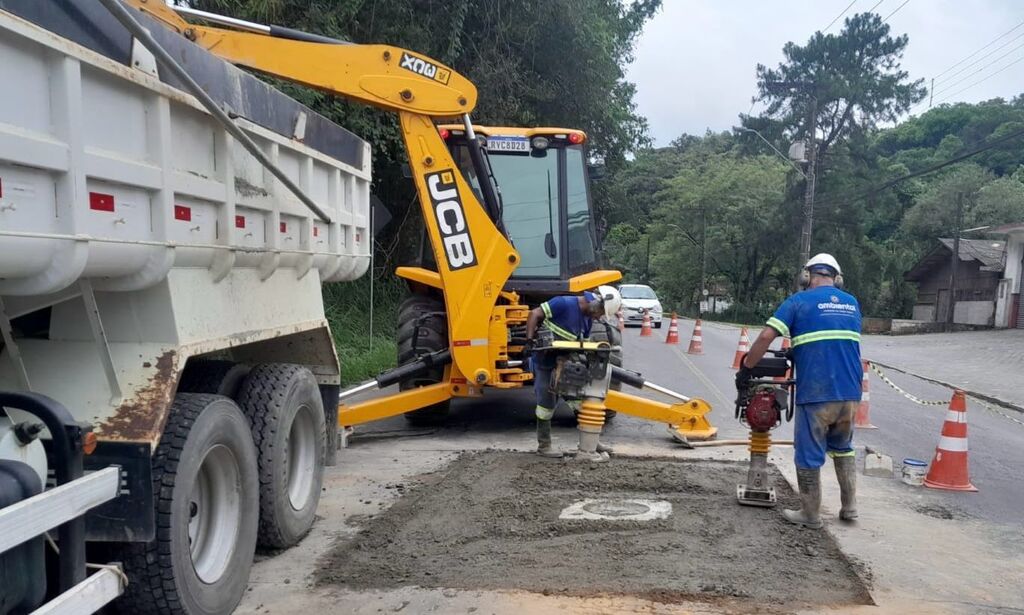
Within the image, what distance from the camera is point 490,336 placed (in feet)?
25.0

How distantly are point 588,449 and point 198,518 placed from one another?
3.90 metres

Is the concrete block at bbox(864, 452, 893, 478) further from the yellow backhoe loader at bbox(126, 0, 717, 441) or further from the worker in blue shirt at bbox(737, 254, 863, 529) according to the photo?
the worker in blue shirt at bbox(737, 254, 863, 529)

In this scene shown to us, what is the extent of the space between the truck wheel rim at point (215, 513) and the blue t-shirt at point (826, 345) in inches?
131

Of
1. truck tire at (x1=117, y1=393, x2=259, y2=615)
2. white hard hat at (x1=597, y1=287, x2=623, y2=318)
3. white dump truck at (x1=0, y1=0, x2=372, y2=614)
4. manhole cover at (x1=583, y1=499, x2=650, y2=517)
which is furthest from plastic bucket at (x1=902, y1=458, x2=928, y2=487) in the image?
truck tire at (x1=117, y1=393, x2=259, y2=615)

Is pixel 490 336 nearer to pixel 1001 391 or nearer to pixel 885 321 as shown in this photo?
pixel 1001 391

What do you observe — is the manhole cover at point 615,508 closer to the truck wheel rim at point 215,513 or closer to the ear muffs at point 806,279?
the ear muffs at point 806,279

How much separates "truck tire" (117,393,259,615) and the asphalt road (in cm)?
415

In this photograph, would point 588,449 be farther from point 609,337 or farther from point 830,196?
point 830,196

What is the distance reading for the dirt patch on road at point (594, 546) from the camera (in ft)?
13.7

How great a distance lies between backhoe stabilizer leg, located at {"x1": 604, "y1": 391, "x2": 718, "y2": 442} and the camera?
7.90 meters

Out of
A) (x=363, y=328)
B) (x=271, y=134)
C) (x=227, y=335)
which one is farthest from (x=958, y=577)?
(x=363, y=328)

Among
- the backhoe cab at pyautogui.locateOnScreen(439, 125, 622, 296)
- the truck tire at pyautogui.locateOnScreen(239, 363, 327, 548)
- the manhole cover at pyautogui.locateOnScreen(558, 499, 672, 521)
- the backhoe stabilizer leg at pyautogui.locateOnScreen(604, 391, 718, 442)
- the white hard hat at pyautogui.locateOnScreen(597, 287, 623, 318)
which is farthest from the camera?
the backhoe cab at pyautogui.locateOnScreen(439, 125, 622, 296)

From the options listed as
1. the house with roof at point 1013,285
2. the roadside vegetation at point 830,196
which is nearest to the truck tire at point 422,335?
the roadside vegetation at point 830,196

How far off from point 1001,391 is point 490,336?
1124 centimetres
